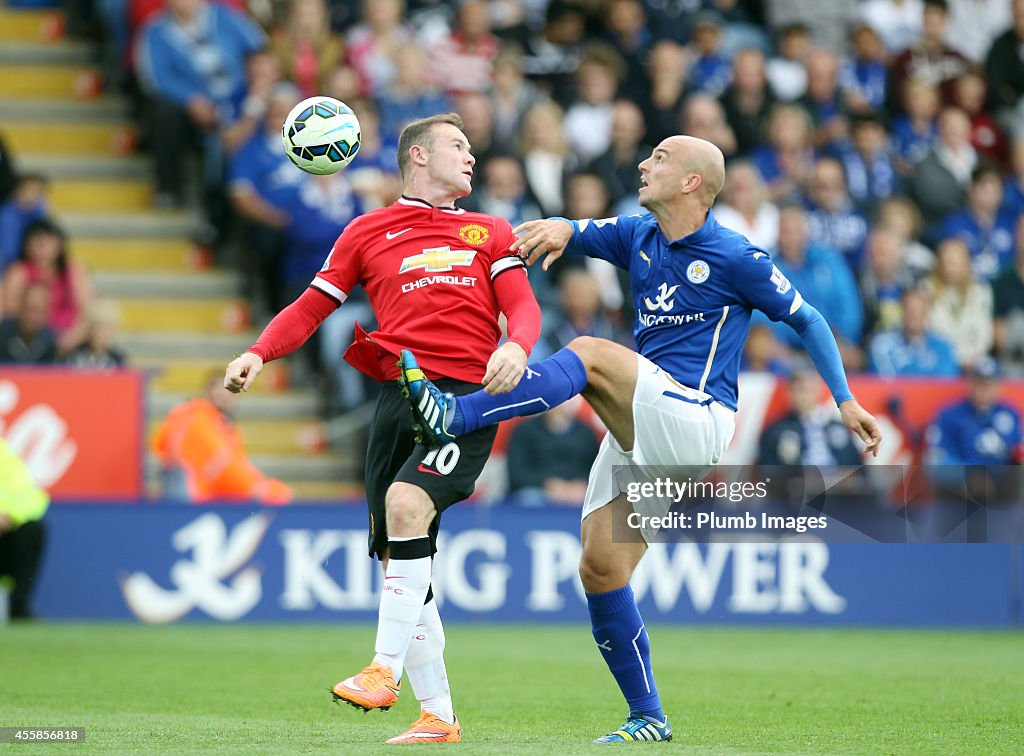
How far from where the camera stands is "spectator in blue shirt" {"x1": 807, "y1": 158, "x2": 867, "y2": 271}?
1512 cm

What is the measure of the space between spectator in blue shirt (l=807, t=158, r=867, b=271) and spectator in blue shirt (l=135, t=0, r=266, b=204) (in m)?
5.29

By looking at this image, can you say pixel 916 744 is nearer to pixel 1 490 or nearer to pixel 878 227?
pixel 1 490

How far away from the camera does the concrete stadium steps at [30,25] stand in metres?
17.4

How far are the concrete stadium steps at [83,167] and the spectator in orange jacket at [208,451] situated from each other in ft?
14.3

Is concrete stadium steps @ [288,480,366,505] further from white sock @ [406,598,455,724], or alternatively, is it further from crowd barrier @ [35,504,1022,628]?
white sock @ [406,598,455,724]

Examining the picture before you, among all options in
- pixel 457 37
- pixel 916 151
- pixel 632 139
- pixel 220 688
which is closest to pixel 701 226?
pixel 220 688

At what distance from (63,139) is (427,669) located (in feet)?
37.2

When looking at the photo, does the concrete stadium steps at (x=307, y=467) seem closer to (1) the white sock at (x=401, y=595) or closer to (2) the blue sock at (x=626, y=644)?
(2) the blue sock at (x=626, y=644)

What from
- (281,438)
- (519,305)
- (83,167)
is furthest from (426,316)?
(83,167)

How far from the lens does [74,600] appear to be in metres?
12.4

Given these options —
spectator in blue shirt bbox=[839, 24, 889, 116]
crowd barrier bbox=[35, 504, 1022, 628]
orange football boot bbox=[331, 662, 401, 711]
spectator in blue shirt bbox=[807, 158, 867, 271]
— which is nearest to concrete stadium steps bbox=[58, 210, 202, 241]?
crowd barrier bbox=[35, 504, 1022, 628]

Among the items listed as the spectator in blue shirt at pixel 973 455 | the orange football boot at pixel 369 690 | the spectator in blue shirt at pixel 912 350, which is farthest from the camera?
the spectator in blue shirt at pixel 912 350

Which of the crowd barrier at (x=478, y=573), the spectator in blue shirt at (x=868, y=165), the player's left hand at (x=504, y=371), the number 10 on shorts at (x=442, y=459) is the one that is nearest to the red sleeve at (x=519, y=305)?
the player's left hand at (x=504, y=371)

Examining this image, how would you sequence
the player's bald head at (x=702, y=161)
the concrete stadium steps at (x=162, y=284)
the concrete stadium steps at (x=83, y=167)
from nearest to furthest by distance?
the player's bald head at (x=702, y=161) → the concrete stadium steps at (x=162, y=284) → the concrete stadium steps at (x=83, y=167)
